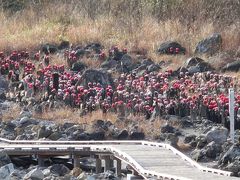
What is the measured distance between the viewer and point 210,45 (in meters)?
30.7

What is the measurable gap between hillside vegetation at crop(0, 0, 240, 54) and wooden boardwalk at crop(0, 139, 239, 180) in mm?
10509

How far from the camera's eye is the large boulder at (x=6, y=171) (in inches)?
726

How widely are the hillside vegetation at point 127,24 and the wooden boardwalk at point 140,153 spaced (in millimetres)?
10509

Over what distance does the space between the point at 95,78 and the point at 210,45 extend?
478 centimetres

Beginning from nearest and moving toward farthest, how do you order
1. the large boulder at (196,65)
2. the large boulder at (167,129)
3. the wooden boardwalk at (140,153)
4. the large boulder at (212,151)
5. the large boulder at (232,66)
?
the wooden boardwalk at (140,153)
the large boulder at (212,151)
the large boulder at (167,129)
the large boulder at (196,65)
the large boulder at (232,66)

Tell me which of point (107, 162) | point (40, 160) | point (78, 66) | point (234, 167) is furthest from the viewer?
point (78, 66)

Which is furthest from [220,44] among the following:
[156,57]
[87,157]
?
[87,157]

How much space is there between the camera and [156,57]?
3028 centimetres

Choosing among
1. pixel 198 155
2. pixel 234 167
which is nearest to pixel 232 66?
pixel 198 155

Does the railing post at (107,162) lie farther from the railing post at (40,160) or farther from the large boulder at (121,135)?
the large boulder at (121,135)

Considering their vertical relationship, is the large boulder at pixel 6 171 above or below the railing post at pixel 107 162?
above

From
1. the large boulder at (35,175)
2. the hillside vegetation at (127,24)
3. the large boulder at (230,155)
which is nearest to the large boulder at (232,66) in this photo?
the hillside vegetation at (127,24)

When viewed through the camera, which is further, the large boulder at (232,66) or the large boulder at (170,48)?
the large boulder at (170,48)

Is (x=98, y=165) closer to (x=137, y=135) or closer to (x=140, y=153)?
(x=140, y=153)
